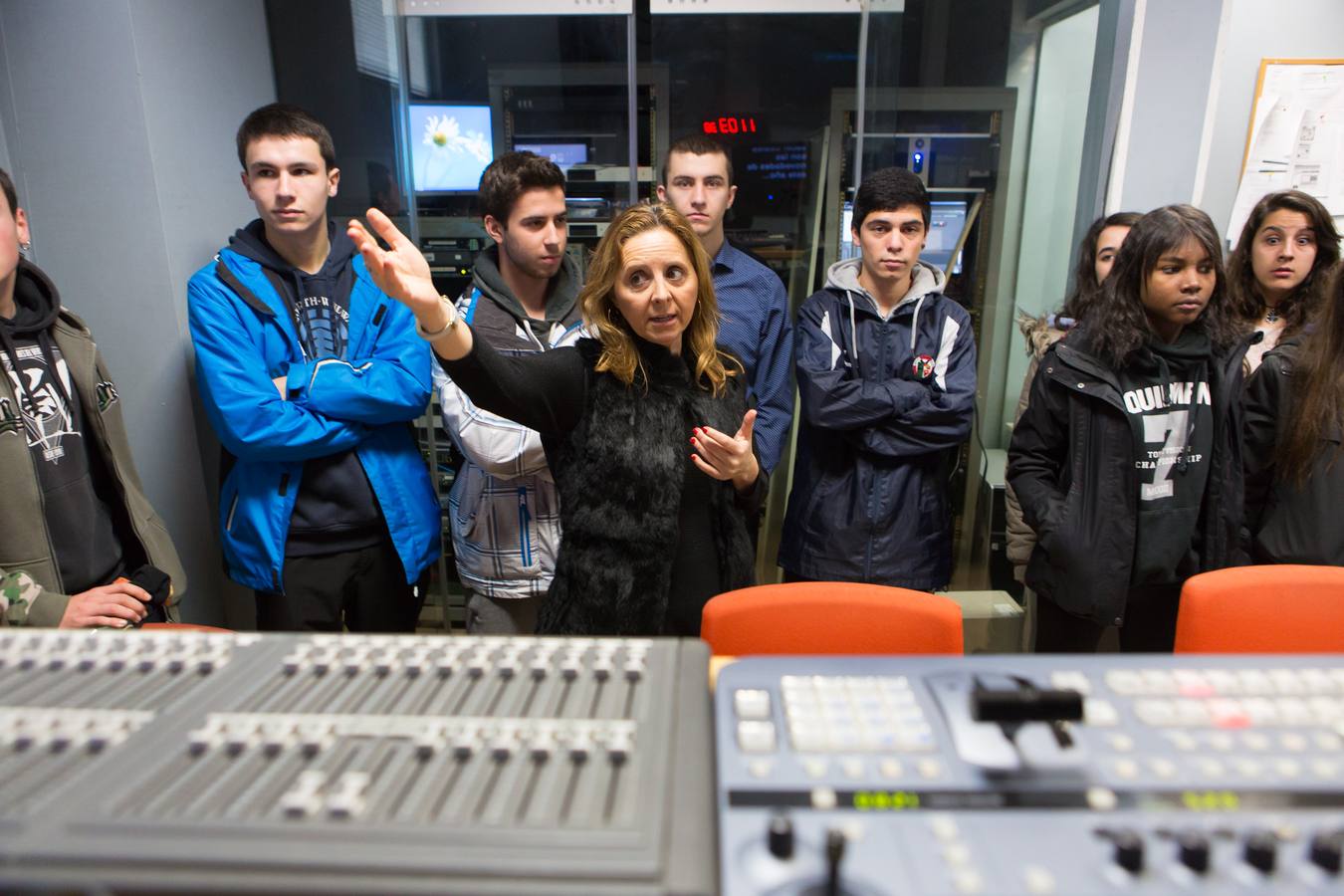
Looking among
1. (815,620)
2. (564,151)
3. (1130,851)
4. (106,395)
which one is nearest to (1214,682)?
(1130,851)

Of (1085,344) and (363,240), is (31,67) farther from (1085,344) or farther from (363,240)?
(1085,344)

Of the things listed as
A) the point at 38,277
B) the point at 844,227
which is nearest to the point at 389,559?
the point at 38,277

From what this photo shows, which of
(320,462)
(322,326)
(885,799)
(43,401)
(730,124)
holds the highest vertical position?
(730,124)

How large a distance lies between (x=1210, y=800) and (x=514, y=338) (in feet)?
5.43

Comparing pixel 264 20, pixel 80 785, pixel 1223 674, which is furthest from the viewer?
pixel 264 20

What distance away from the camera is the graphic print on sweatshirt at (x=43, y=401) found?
65.2 inches

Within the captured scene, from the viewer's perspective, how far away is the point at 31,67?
7.20 ft

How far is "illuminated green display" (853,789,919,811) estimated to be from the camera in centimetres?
67

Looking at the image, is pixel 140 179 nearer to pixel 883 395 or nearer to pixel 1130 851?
pixel 883 395

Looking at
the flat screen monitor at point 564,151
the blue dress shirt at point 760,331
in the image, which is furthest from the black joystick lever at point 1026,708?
the flat screen monitor at point 564,151

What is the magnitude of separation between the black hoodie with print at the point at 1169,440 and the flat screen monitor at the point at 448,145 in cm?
231

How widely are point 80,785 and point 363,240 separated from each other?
937mm

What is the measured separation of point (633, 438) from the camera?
1612 mm

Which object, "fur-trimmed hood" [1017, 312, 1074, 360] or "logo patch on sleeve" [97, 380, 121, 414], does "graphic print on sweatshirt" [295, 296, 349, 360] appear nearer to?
"logo patch on sleeve" [97, 380, 121, 414]
